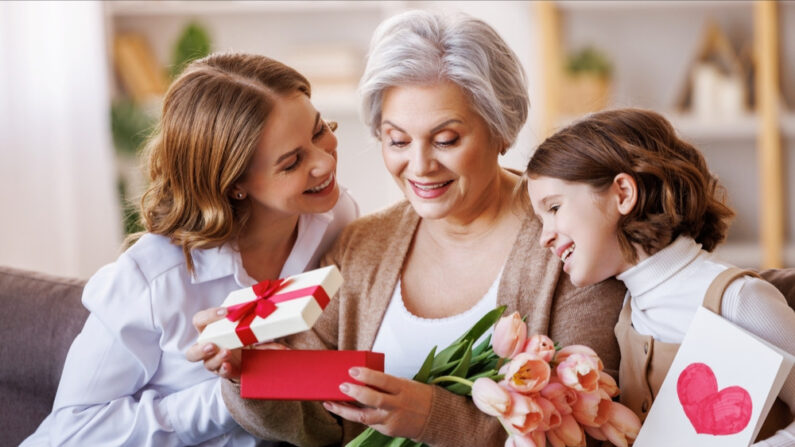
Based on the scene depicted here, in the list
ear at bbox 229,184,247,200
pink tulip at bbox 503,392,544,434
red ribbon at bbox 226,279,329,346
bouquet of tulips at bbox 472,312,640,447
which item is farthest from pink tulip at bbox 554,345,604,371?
ear at bbox 229,184,247,200

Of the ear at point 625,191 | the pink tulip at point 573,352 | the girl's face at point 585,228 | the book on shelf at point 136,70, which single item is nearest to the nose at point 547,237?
the girl's face at point 585,228

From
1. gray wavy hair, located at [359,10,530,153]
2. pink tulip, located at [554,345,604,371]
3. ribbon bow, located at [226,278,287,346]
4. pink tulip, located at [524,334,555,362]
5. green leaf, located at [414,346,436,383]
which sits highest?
gray wavy hair, located at [359,10,530,153]

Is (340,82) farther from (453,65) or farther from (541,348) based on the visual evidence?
(541,348)

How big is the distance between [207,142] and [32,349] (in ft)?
2.06

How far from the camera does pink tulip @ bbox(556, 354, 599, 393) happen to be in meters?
1.30

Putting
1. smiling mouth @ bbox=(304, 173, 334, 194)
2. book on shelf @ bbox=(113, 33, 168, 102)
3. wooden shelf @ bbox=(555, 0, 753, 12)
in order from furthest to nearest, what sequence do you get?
book on shelf @ bbox=(113, 33, 168, 102), wooden shelf @ bbox=(555, 0, 753, 12), smiling mouth @ bbox=(304, 173, 334, 194)

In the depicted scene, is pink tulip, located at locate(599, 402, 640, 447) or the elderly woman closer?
pink tulip, located at locate(599, 402, 640, 447)

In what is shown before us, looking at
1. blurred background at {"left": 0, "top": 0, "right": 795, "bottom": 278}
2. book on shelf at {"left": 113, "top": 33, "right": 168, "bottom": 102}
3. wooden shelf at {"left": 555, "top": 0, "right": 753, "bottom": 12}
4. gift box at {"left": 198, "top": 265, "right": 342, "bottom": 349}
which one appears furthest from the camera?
book on shelf at {"left": 113, "top": 33, "right": 168, "bottom": 102}

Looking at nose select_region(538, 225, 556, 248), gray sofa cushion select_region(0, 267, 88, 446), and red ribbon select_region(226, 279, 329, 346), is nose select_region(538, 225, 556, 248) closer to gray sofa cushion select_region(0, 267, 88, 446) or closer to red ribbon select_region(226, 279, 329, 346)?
red ribbon select_region(226, 279, 329, 346)

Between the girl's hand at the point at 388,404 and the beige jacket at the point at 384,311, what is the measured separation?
0.8 inches

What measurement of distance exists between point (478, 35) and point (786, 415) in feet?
2.62

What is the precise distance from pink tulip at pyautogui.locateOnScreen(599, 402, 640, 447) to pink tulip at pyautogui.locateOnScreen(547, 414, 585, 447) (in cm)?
6

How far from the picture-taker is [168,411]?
1704mm

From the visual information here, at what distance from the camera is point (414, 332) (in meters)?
1.75
